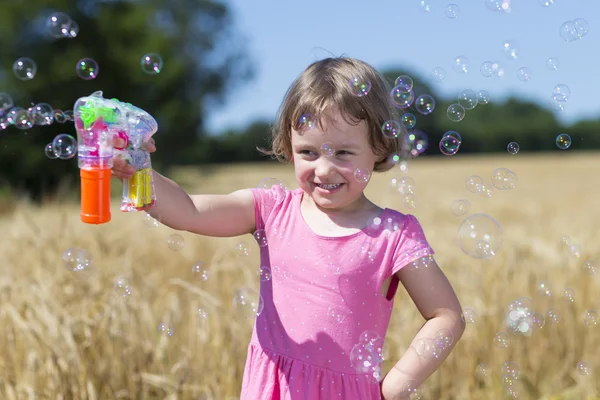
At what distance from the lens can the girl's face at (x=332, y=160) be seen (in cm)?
212

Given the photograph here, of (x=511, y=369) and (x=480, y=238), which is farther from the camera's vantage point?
(x=511, y=369)

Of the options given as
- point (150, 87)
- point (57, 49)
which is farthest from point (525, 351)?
point (150, 87)

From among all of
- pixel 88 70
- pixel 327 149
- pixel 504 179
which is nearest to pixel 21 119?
pixel 88 70

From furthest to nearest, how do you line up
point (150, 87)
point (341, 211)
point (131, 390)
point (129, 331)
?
point (150, 87)
point (129, 331)
point (131, 390)
point (341, 211)

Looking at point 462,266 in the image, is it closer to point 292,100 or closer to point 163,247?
point 163,247

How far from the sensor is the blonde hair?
84.8 inches

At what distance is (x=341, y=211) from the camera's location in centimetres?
230

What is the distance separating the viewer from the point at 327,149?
2117mm

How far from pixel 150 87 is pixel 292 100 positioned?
80.7ft

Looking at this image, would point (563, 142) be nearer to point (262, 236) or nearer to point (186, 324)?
point (262, 236)

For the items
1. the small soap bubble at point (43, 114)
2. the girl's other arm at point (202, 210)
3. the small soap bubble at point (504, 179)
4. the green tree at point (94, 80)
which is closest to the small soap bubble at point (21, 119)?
the small soap bubble at point (43, 114)

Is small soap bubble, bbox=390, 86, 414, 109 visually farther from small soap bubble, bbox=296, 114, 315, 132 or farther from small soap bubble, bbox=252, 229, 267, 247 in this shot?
small soap bubble, bbox=252, 229, 267, 247

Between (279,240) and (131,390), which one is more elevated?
(279,240)

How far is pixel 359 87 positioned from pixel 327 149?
226 millimetres
